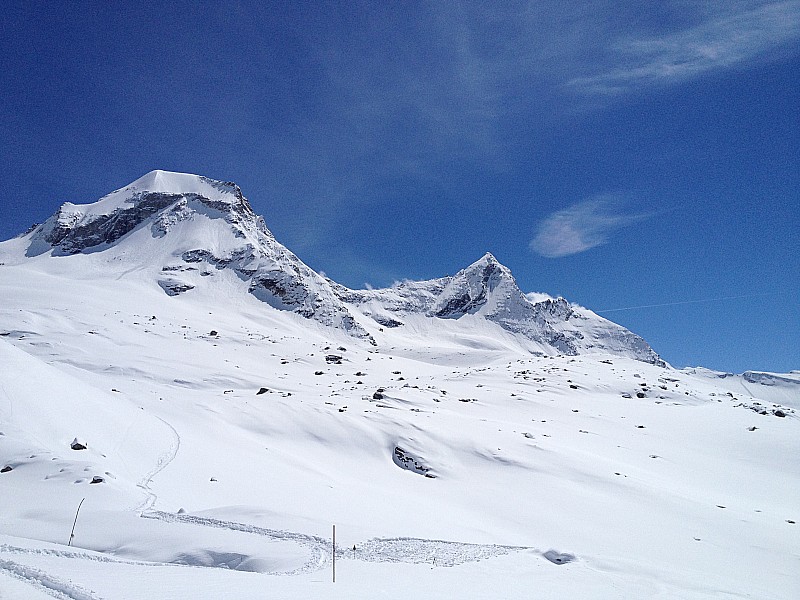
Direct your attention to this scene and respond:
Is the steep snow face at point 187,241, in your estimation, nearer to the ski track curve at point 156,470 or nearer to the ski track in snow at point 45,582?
the ski track curve at point 156,470

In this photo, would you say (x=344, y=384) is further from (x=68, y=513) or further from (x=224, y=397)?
(x=68, y=513)

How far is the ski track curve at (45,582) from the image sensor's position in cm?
630

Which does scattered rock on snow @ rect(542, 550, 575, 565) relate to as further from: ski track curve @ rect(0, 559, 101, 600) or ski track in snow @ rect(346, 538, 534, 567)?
ski track curve @ rect(0, 559, 101, 600)

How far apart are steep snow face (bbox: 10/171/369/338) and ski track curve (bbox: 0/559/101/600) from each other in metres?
63.9

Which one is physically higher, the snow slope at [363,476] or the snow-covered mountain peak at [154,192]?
the snow-covered mountain peak at [154,192]

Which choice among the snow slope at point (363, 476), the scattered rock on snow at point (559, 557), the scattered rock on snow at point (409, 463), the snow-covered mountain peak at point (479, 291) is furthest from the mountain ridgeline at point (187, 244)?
the scattered rock on snow at point (559, 557)

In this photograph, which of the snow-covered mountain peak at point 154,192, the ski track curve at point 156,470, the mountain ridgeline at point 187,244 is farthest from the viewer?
the snow-covered mountain peak at point 154,192

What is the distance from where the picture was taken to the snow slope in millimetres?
8461

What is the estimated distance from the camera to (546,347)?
5276 inches

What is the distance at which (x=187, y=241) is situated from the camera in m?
82.2

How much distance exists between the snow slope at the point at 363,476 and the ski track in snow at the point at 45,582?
0.04 m

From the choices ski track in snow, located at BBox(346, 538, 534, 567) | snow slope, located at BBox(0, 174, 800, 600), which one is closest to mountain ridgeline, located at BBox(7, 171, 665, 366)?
snow slope, located at BBox(0, 174, 800, 600)

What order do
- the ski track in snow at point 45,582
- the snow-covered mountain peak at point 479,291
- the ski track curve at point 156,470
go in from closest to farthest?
1. the ski track in snow at point 45,582
2. the ski track curve at point 156,470
3. the snow-covered mountain peak at point 479,291

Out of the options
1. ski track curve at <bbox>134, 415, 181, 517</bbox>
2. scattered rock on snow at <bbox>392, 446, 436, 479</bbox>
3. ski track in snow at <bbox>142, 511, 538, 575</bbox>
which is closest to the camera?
ski track in snow at <bbox>142, 511, 538, 575</bbox>
